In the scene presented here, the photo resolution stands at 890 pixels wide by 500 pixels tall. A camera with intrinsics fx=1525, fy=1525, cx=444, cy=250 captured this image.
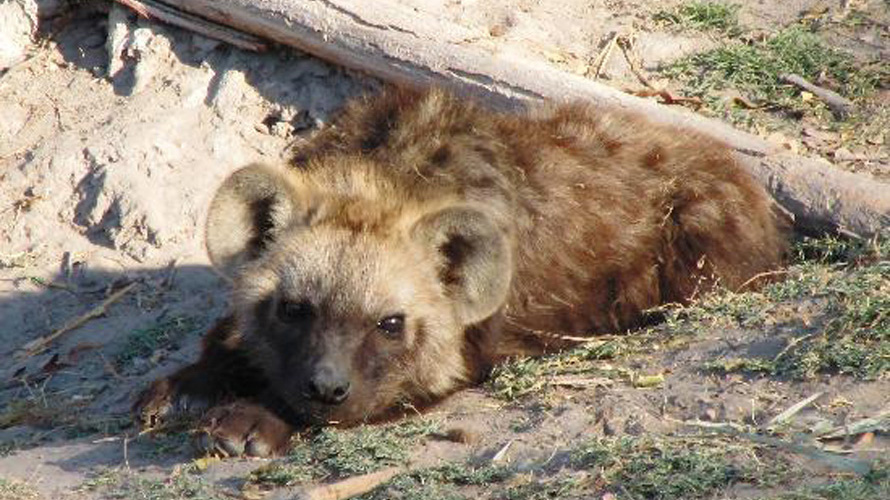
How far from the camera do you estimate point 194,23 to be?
8.32 meters

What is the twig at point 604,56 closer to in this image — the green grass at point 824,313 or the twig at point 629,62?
the twig at point 629,62

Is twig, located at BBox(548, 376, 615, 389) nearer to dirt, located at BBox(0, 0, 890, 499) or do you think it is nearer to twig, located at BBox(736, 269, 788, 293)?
twig, located at BBox(736, 269, 788, 293)

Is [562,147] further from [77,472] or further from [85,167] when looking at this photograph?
[85,167]

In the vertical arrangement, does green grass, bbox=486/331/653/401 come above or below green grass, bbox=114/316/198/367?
above

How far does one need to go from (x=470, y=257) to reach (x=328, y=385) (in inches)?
33.5

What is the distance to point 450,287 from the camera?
5793 millimetres

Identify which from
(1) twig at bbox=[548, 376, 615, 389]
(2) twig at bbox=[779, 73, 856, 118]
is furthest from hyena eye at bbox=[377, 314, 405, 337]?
(2) twig at bbox=[779, 73, 856, 118]

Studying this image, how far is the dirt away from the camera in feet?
24.2

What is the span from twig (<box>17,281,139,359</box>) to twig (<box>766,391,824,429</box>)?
152 inches

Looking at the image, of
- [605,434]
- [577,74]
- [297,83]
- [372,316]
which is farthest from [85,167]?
[605,434]

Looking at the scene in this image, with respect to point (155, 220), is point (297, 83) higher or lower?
higher

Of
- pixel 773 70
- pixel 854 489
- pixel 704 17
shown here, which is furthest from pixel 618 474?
pixel 704 17

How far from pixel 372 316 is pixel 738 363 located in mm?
1338

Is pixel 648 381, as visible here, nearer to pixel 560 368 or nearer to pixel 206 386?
pixel 560 368
